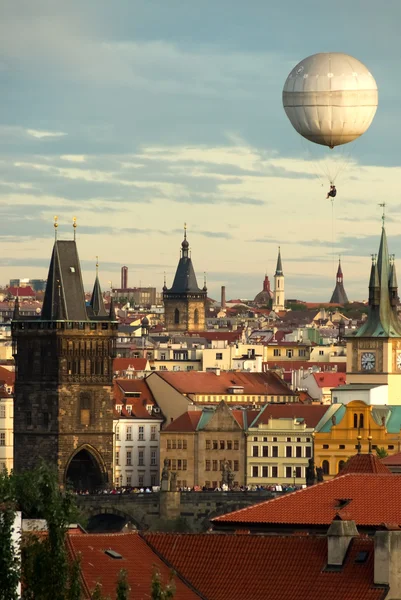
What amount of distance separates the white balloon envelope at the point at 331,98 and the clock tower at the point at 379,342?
52.2 meters

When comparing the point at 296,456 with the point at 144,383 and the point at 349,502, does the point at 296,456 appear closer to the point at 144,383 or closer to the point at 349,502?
the point at 144,383

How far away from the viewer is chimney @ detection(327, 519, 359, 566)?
51094 mm

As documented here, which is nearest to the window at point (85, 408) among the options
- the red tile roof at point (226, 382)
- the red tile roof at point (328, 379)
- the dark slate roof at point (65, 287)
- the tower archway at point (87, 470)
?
the tower archway at point (87, 470)

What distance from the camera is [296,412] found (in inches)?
5379

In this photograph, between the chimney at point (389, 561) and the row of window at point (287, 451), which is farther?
the row of window at point (287, 451)

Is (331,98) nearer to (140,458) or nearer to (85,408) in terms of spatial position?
(85,408)

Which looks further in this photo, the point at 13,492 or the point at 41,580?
the point at 13,492

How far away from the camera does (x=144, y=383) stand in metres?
144

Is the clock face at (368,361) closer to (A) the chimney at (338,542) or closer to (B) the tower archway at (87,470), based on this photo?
(B) the tower archway at (87,470)

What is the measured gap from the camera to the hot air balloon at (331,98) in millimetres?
89688

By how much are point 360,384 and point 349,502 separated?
8344 cm

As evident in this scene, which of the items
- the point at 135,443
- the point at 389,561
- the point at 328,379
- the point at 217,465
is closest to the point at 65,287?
the point at 135,443

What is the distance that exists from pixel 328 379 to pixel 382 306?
69.2ft

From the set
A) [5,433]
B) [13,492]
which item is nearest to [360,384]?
[5,433]
